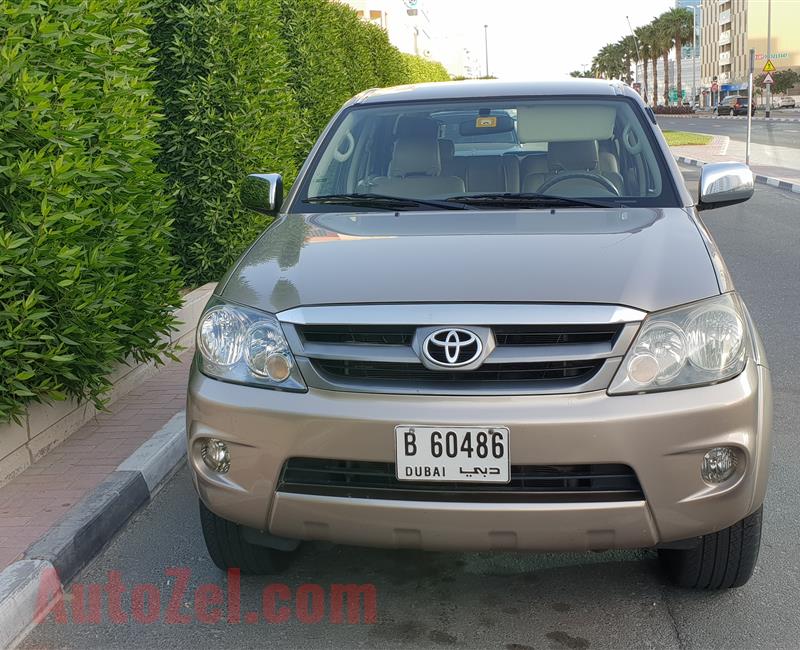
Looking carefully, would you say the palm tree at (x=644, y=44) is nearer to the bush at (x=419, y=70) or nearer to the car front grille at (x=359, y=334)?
the bush at (x=419, y=70)

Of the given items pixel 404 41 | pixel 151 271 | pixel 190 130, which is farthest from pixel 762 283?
pixel 404 41

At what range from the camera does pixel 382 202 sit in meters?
4.11

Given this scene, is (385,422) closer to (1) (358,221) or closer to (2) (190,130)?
(1) (358,221)

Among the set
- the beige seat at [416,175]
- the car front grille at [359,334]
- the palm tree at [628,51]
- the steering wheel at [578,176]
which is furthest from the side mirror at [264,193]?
the palm tree at [628,51]

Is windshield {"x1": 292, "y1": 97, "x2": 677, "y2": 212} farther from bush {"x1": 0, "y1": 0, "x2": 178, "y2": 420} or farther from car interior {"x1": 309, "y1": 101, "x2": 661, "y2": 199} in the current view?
bush {"x1": 0, "y1": 0, "x2": 178, "y2": 420}

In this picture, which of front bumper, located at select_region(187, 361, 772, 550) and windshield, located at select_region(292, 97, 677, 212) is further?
windshield, located at select_region(292, 97, 677, 212)

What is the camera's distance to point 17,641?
3178 mm

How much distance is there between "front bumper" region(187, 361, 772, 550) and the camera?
8.93ft

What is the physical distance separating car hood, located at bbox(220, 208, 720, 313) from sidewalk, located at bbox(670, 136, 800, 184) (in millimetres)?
16305

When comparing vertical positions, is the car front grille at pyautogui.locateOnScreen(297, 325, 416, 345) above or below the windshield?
below

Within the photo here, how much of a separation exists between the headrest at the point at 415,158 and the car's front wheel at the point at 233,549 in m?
1.85

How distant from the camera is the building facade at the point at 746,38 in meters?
114

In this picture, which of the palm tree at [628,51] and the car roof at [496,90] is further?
the palm tree at [628,51]

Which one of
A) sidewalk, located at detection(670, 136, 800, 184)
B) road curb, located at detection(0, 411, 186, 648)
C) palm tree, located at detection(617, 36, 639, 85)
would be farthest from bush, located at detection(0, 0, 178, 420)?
palm tree, located at detection(617, 36, 639, 85)
